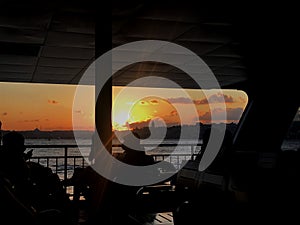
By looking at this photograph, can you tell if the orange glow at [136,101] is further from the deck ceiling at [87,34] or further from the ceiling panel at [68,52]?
the ceiling panel at [68,52]

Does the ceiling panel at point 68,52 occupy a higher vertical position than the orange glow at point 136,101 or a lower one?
higher

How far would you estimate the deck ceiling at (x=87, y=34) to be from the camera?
427 centimetres

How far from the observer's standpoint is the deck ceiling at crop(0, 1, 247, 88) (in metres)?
4.27

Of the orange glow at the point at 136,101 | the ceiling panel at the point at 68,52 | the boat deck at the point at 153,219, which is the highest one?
the ceiling panel at the point at 68,52

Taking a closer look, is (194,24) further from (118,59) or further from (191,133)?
(191,133)

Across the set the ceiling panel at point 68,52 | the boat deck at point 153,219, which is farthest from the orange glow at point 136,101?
the boat deck at point 153,219

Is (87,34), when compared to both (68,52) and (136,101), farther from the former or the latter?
(136,101)

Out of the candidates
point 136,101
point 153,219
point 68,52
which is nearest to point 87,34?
point 68,52

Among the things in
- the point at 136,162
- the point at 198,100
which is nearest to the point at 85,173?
the point at 136,162

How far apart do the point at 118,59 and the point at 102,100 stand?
271 cm

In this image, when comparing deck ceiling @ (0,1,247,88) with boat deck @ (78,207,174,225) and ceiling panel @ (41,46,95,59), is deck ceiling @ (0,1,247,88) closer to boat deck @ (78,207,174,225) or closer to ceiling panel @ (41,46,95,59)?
ceiling panel @ (41,46,95,59)

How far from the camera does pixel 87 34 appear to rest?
5215mm

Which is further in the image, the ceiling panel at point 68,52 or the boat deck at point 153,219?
the ceiling panel at point 68,52

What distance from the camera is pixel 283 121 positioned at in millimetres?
8383
